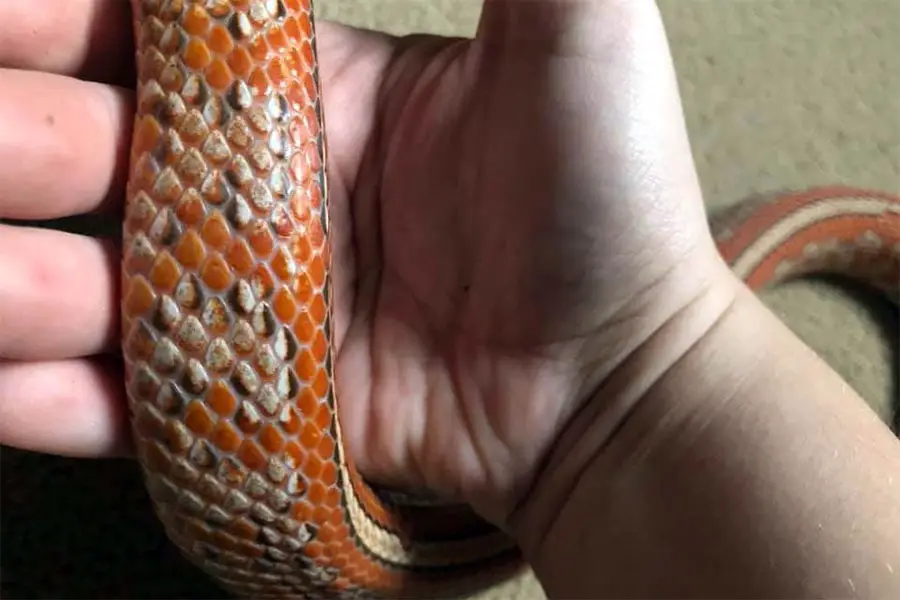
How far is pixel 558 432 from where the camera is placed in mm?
682

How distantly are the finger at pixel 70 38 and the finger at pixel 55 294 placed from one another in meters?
0.10

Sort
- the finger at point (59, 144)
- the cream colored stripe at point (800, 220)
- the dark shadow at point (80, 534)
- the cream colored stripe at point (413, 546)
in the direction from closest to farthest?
the finger at point (59, 144) → the cream colored stripe at point (413, 546) → the dark shadow at point (80, 534) → the cream colored stripe at point (800, 220)

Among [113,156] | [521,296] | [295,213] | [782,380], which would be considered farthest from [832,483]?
[113,156]

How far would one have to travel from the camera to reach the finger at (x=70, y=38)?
0.59 m

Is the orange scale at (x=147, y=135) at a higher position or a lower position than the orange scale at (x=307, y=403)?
higher

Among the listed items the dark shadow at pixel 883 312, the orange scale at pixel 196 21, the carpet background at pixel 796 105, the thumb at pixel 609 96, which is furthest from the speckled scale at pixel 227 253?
the dark shadow at pixel 883 312

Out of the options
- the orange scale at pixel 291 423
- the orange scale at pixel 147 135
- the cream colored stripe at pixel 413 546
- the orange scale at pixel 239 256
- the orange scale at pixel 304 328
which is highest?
the orange scale at pixel 147 135

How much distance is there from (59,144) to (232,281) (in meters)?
0.11

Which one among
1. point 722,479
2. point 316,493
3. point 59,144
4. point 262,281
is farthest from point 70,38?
point 722,479

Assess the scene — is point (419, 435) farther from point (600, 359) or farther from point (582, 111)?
point (582, 111)

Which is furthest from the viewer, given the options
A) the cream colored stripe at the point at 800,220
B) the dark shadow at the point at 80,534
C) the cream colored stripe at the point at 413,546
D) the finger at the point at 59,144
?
the cream colored stripe at the point at 800,220

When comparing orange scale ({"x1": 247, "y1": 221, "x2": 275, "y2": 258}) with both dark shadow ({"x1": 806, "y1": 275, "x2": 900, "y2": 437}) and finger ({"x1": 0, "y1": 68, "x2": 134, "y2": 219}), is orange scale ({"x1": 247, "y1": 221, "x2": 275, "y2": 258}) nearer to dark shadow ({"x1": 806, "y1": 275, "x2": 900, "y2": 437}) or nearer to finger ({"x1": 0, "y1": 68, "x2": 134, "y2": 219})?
finger ({"x1": 0, "y1": 68, "x2": 134, "y2": 219})

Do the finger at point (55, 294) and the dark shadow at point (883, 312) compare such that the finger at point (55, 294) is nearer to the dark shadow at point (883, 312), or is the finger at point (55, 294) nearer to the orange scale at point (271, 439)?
the orange scale at point (271, 439)

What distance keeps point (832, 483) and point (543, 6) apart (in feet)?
0.97
